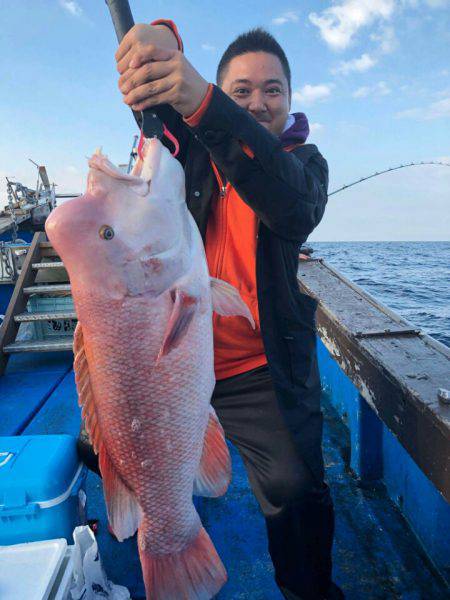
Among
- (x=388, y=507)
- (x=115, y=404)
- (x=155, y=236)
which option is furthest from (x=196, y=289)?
(x=388, y=507)

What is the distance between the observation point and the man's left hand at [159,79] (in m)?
1.28

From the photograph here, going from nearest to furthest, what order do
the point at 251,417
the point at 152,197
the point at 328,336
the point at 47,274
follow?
the point at 152,197, the point at 251,417, the point at 328,336, the point at 47,274

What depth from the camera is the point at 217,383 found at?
2.28 meters

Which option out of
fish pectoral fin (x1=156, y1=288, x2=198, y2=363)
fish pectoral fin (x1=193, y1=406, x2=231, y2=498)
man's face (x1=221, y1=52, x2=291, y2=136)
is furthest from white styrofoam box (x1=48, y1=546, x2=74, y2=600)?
man's face (x1=221, y1=52, x2=291, y2=136)

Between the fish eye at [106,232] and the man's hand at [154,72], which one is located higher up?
the man's hand at [154,72]

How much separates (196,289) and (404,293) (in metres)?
13.8

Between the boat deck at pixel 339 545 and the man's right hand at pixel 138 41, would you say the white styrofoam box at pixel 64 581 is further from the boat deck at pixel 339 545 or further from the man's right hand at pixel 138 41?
the man's right hand at pixel 138 41

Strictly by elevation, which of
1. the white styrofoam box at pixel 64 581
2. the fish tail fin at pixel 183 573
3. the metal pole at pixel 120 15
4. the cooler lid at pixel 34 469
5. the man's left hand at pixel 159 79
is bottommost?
the white styrofoam box at pixel 64 581

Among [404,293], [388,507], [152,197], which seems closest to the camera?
[152,197]

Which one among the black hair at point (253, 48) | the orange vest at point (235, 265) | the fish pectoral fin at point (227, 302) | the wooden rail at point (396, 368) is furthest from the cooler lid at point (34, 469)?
the black hair at point (253, 48)

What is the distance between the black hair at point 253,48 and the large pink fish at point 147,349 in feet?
4.06

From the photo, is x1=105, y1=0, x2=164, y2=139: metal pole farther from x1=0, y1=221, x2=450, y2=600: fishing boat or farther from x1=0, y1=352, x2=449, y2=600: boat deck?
x1=0, y1=352, x2=449, y2=600: boat deck

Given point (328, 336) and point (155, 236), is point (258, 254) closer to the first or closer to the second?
point (155, 236)

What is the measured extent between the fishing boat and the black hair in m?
1.80
